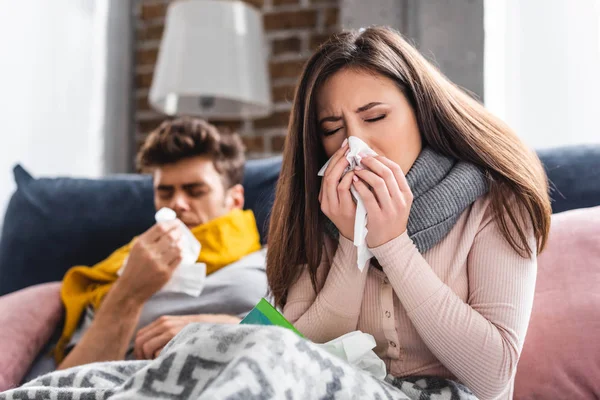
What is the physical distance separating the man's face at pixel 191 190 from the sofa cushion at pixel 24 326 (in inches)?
12.9

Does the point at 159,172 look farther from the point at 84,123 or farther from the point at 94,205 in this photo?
the point at 84,123

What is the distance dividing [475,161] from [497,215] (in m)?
0.09

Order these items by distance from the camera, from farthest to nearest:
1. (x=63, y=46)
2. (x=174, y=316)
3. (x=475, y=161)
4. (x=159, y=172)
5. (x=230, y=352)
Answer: (x=63, y=46), (x=159, y=172), (x=174, y=316), (x=475, y=161), (x=230, y=352)

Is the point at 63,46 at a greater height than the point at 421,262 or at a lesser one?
greater

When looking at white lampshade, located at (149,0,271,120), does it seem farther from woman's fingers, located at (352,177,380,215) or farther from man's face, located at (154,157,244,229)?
woman's fingers, located at (352,177,380,215)

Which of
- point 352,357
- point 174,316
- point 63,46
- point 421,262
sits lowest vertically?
point 174,316

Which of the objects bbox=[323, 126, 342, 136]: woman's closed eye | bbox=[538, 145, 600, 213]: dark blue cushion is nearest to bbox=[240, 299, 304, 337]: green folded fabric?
bbox=[323, 126, 342, 136]: woman's closed eye

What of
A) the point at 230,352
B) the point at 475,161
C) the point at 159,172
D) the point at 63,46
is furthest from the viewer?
the point at 63,46

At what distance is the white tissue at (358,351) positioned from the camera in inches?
33.8

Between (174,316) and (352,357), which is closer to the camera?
(352,357)

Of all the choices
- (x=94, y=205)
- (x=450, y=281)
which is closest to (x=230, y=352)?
(x=450, y=281)

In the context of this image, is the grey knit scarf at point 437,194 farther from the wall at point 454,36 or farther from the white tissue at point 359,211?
the wall at point 454,36

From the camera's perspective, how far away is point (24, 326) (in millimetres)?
1308

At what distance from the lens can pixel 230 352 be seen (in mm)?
709
